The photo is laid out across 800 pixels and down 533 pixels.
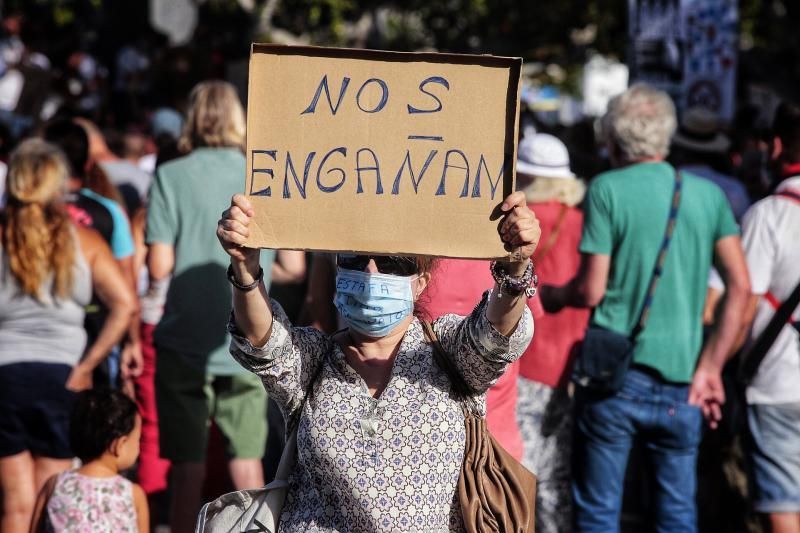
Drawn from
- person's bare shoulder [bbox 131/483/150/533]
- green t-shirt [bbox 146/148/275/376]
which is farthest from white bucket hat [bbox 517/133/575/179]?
person's bare shoulder [bbox 131/483/150/533]

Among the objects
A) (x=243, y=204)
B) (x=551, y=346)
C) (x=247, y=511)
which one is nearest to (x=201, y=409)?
(x=551, y=346)

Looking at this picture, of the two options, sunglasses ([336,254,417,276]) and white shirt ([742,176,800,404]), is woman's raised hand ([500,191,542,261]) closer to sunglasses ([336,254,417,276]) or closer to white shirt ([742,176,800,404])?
sunglasses ([336,254,417,276])

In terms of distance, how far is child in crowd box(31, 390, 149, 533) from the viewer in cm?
427

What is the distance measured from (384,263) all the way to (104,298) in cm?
234

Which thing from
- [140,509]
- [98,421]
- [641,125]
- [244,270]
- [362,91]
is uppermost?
[641,125]

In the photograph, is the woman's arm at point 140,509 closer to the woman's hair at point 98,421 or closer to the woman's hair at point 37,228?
the woman's hair at point 98,421

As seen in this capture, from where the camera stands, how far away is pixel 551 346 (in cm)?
527

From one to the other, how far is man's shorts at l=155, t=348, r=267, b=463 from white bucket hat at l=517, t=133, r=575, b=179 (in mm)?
1473

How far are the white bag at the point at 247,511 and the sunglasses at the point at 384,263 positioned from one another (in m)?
0.46

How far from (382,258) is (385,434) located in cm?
45

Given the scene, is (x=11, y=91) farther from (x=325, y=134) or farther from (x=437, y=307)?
(x=325, y=134)

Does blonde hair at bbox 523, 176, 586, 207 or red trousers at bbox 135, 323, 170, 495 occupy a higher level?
blonde hair at bbox 523, 176, 586, 207

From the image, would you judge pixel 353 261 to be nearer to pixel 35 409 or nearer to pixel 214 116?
pixel 35 409

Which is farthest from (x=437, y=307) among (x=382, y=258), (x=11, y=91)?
(x=11, y=91)
